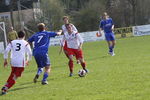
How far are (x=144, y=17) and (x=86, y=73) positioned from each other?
2357 inches

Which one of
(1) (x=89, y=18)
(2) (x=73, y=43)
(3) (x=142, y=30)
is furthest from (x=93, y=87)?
(1) (x=89, y=18)

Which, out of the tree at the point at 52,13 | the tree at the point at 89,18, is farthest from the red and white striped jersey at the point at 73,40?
the tree at the point at 89,18

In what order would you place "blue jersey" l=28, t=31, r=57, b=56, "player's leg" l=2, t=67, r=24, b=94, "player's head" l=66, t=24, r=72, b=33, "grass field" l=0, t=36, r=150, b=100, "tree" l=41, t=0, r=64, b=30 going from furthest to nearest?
1. "tree" l=41, t=0, r=64, b=30
2. "player's head" l=66, t=24, r=72, b=33
3. "blue jersey" l=28, t=31, r=57, b=56
4. "player's leg" l=2, t=67, r=24, b=94
5. "grass field" l=0, t=36, r=150, b=100

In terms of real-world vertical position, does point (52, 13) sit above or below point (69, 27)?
below

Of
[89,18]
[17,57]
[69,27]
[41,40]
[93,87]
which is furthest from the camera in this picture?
[89,18]

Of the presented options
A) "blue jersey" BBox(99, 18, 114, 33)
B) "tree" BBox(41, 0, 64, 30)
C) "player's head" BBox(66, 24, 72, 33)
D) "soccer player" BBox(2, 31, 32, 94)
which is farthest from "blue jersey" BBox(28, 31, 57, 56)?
"tree" BBox(41, 0, 64, 30)

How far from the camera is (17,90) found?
10.9 meters

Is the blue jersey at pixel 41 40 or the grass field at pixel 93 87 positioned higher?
the blue jersey at pixel 41 40

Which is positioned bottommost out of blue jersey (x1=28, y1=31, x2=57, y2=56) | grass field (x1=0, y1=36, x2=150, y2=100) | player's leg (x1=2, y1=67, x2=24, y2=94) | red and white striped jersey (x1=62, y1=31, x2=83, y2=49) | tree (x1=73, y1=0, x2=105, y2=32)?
tree (x1=73, y1=0, x2=105, y2=32)

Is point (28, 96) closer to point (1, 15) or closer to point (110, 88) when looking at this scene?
point (110, 88)

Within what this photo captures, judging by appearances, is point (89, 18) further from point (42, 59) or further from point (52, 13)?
point (42, 59)

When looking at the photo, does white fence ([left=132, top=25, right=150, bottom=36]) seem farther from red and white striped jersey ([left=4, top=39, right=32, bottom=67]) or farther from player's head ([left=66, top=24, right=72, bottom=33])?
red and white striped jersey ([left=4, top=39, right=32, bottom=67])

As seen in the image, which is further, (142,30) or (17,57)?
(142,30)

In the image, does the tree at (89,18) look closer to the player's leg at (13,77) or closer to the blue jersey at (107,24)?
the blue jersey at (107,24)
